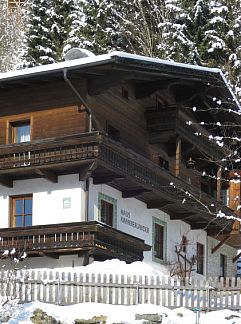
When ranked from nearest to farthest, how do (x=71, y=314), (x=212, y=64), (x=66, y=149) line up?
(x=71, y=314) < (x=66, y=149) < (x=212, y=64)

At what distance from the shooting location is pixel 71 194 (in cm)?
2358

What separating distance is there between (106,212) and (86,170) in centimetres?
236

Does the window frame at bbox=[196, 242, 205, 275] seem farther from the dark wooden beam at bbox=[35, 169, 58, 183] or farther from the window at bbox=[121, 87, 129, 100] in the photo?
the dark wooden beam at bbox=[35, 169, 58, 183]

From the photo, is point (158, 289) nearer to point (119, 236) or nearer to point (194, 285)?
point (194, 285)

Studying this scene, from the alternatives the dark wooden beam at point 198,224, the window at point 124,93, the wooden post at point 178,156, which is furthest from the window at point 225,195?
the window at point 124,93

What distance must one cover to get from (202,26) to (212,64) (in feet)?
8.46

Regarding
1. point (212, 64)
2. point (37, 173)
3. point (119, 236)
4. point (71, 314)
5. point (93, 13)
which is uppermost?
point (93, 13)

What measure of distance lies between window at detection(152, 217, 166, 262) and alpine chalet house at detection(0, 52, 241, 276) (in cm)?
4

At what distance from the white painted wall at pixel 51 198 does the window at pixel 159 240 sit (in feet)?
15.6

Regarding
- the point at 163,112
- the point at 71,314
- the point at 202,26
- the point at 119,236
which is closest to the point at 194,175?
the point at 163,112

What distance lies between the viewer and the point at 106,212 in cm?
2462

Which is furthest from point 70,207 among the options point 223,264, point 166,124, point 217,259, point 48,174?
point 223,264

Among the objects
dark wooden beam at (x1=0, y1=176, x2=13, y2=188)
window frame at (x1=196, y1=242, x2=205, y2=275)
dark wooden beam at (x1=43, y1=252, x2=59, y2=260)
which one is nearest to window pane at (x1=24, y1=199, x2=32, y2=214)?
dark wooden beam at (x1=0, y1=176, x2=13, y2=188)

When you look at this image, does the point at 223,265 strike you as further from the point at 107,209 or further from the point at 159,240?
the point at 107,209
